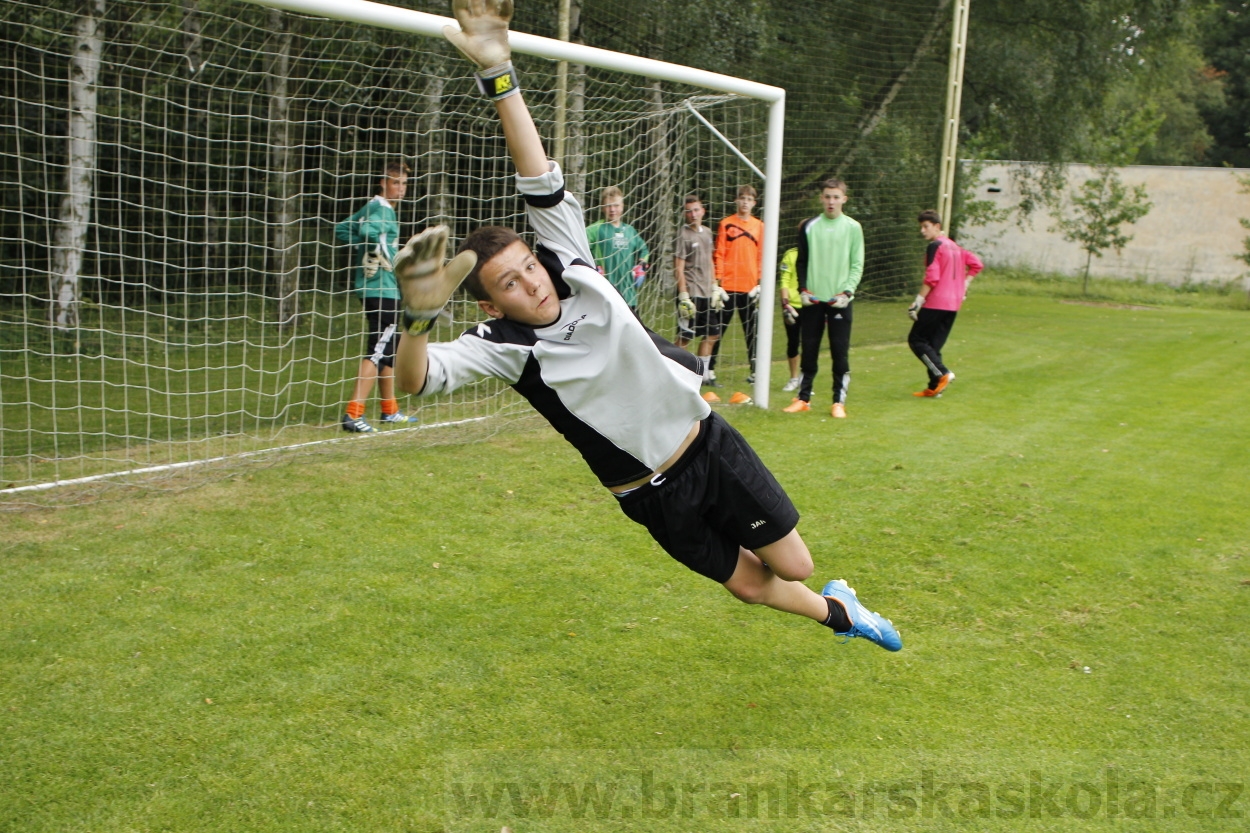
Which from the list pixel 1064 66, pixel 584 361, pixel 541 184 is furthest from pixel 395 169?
pixel 1064 66

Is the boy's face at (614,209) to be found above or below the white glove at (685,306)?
above

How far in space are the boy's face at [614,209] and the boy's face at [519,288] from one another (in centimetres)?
570

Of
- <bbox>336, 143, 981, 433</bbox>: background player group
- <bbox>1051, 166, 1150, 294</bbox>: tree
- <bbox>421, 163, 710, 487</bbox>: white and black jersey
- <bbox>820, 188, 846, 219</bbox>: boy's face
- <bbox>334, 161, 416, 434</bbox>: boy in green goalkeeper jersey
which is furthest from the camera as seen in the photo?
<bbox>1051, 166, 1150, 294</bbox>: tree

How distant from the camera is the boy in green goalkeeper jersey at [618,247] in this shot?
8969 millimetres

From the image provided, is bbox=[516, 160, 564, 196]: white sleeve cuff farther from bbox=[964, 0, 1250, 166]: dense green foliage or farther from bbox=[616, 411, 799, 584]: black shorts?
bbox=[964, 0, 1250, 166]: dense green foliage

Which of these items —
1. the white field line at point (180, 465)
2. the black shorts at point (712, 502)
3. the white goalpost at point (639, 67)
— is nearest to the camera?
the black shorts at point (712, 502)

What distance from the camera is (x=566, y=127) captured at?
9438 millimetres

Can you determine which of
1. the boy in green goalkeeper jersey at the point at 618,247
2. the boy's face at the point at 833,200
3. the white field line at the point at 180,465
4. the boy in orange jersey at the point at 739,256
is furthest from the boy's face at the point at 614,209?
the white field line at the point at 180,465

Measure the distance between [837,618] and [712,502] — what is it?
2.89 ft

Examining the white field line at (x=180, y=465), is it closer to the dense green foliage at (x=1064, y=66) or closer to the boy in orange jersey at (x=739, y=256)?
the boy in orange jersey at (x=739, y=256)

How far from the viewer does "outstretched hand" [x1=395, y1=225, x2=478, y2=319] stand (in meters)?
2.63

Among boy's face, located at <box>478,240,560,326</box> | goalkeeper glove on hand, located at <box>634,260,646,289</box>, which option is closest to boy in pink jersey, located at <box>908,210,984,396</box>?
goalkeeper glove on hand, located at <box>634,260,646,289</box>

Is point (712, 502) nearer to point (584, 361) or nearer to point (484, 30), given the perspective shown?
point (584, 361)

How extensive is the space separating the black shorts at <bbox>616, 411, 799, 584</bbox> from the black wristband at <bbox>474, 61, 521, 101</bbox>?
1.29m
